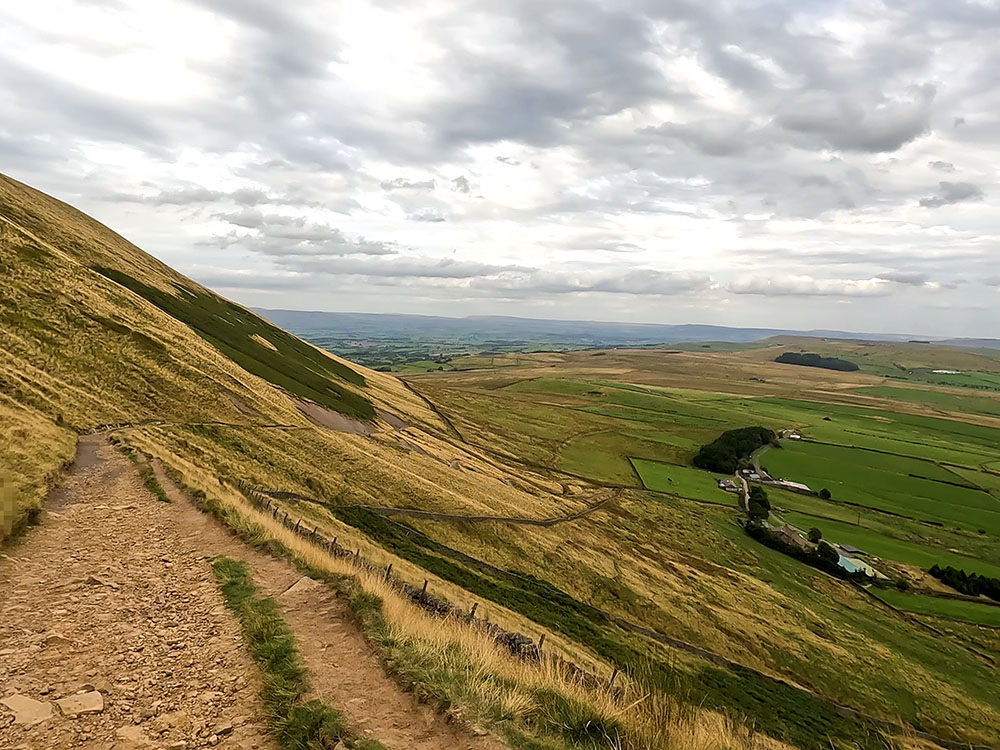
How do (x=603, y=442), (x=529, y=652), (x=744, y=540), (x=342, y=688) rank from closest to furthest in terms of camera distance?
(x=342, y=688), (x=529, y=652), (x=744, y=540), (x=603, y=442)

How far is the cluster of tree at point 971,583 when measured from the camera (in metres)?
62.8

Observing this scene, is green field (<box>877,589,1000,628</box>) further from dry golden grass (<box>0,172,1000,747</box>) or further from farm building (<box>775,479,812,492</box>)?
farm building (<box>775,479,812,492</box>)

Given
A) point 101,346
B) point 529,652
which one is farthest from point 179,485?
point 101,346

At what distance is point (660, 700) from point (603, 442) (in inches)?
4449

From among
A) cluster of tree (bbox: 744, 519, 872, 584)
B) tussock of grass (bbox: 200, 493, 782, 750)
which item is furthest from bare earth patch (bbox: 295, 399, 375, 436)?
cluster of tree (bbox: 744, 519, 872, 584)

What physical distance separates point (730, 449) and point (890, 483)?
3070cm

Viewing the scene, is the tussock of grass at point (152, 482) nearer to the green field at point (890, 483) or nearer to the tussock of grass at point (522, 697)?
the tussock of grass at point (522, 697)

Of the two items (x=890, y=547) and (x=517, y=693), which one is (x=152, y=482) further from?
(x=890, y=547)

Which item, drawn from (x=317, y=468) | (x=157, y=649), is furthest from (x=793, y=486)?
(x=157, y=649)

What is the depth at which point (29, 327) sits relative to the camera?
34750 mm

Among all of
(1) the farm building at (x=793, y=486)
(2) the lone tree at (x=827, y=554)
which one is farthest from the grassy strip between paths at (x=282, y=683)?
(1) the farm building at (x=793, y=486)

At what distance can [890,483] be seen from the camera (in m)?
103

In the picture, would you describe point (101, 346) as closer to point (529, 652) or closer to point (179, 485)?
point (179, 485)

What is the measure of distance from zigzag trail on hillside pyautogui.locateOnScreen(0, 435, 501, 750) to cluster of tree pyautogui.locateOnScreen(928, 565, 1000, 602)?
84.2 metres
